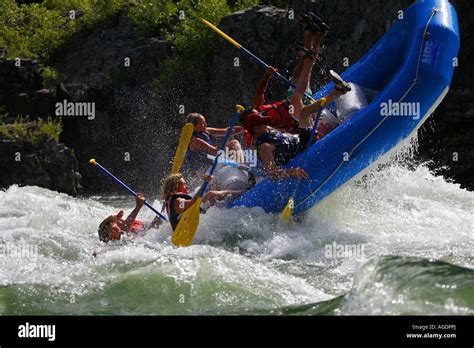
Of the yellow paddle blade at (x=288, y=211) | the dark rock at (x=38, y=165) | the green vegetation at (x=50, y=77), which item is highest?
the green vegetation at (x=50, y=77)

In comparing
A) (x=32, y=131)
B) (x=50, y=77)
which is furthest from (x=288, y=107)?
(x=50, y=77)

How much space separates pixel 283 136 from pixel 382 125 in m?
0.79

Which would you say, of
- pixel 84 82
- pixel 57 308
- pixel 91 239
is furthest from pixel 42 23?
pixel 57 308

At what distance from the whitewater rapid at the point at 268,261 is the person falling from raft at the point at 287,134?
0.41 m

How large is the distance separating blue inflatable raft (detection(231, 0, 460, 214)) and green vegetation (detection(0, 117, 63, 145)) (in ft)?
18.4

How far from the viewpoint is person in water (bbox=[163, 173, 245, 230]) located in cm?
664

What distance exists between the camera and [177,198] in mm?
6719

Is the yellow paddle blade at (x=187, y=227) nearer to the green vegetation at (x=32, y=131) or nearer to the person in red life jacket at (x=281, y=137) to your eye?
the person in red life jacket at (x=281, y=137)

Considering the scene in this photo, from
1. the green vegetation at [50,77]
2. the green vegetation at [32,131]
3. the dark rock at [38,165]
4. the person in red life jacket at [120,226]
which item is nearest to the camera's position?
the person in red life jacket at [120,226]

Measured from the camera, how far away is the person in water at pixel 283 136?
22.0 ft

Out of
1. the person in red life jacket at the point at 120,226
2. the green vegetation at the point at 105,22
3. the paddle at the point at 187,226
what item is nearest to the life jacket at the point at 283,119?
the paddle at the point at 187,226

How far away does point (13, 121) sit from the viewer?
12578mm

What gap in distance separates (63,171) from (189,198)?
539 centimetres

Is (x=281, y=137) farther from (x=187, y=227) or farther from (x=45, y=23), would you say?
(x=45, y=23)
